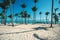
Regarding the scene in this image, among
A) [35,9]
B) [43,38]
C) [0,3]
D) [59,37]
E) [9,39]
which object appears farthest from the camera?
[35,9]

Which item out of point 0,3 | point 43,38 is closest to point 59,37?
point 43,38

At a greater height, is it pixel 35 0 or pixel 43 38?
pixel 35 0

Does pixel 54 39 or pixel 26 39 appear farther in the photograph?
pixel 54 39

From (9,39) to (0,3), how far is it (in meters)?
32.2

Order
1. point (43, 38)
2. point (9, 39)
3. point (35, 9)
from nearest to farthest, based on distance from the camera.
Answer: point (9, 39)
point (43, 38)
point (35, 9)

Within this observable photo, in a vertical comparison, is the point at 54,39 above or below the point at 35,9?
below

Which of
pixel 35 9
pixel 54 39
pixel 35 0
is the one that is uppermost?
pixel 35 0

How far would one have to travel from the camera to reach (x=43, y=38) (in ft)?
74.8

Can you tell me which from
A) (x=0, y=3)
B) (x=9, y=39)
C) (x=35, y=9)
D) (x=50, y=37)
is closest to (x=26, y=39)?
(x=9, y=39)

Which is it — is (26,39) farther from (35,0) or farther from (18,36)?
(35,0)

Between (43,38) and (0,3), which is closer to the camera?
(43,38)

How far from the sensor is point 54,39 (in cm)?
2347

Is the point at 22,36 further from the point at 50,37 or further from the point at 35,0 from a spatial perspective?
the point at 35,0

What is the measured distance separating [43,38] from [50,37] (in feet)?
6.25
